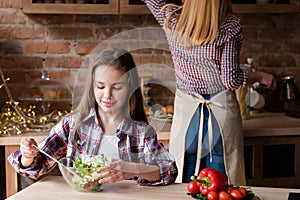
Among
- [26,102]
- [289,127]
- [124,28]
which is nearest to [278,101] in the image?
[289,127]

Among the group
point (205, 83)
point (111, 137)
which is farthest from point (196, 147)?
point (111, 137)

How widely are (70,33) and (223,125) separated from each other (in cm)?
113

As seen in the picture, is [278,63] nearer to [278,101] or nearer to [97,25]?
[278,101]

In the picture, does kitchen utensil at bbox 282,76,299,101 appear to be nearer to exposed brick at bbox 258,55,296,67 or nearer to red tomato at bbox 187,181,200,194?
exposed brick at bbox 258,55,296,67

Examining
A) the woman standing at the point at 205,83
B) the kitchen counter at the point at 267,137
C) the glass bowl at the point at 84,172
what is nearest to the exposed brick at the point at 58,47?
the kitchen counter at the point at 267,137

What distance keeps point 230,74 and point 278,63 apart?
1.10 meters

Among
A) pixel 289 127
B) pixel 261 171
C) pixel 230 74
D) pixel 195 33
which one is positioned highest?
pixel 195 33

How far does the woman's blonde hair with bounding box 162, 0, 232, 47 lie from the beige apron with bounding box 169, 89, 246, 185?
11.1 inches

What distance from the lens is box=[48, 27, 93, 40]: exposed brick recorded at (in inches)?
126

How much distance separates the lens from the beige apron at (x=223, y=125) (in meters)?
2.53

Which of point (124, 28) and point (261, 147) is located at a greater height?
point (124, 28)

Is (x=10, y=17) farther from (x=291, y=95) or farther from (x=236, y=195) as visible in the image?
(x=236, y=195)

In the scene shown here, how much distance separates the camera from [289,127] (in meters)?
2.93

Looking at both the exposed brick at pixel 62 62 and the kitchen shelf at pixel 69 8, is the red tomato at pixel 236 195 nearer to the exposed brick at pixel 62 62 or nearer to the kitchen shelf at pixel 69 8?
the kitchen shelf at pixel 69 8
